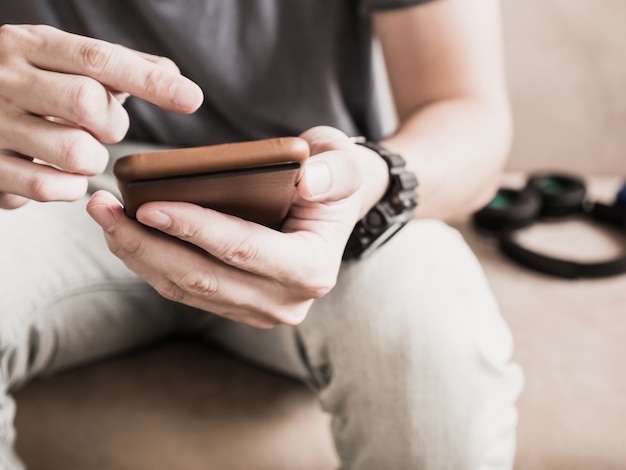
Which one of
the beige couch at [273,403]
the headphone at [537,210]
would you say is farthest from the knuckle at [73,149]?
the headphone at [537,210]

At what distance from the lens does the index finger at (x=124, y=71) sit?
44 cm

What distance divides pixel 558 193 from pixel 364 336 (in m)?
0.51

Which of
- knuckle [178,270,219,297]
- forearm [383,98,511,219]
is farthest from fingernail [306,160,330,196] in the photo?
forearm [383,98,511,219]

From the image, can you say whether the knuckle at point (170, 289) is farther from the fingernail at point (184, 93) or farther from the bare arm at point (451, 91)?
the bare arm at point (451, 91)

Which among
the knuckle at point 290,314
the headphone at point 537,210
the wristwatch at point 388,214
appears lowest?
the headphone at point 537,210

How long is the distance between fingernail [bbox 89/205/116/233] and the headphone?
59cm

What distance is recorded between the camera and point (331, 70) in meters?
0.76

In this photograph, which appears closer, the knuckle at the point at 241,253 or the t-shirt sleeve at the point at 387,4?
the knuckle at the point at 241,253

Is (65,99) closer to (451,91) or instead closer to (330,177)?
(330,177)

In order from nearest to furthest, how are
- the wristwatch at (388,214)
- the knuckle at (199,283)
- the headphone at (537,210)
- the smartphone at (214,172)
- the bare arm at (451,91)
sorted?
1. the smartphone at (214,172)
2. the knuckle at (199,283)
3. the wristwatch at (388,214)
4. the bare arm at (451,91)
5. the headphone at (537,210)

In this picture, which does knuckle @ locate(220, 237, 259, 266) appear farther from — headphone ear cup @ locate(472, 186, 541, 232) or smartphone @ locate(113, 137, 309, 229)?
headphone ear cup @ locate(472, 186, 541, 232)

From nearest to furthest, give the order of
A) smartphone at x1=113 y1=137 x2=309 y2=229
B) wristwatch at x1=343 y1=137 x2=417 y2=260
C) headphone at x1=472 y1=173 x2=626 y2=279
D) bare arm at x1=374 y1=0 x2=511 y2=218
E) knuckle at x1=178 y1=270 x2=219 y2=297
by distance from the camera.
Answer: smartphone at x1=113 y1=137 x2=309 y2=229 → knuckle at x1=178 y1=270 x2=219 y2=297 → wristwatch at x1=343 y1=137 x2=417 y2=260 → bare arm at x1=374 y1=0 x2=511 y2=218 → headphone at x1=472 y1=173 x2=626 y2=279

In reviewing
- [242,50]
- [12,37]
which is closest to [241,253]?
[12,37]

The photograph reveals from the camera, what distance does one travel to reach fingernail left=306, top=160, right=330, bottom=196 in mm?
459
